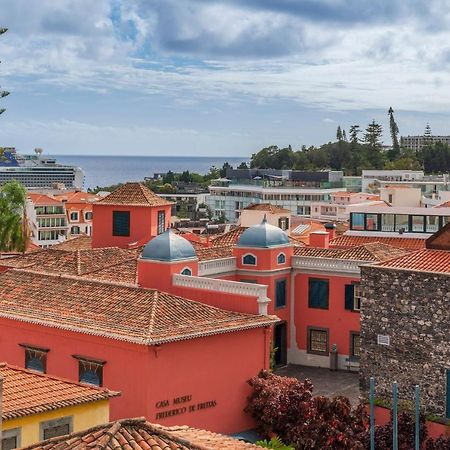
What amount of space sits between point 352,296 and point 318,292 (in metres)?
1.49

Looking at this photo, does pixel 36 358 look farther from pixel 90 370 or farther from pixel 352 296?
pixel 352 296

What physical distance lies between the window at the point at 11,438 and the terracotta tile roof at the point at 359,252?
66.0 feet

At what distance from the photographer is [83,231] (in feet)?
293

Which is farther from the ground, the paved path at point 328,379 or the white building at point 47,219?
the white building at point 47,219

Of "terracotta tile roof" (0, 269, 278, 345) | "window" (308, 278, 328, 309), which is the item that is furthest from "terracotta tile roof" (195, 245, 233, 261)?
"terracotta tile roof" (0, 269, 278, 345)

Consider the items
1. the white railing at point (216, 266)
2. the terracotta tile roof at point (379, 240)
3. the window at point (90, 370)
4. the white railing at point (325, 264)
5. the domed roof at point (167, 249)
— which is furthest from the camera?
the terracotta tile roof at point (379, 240)

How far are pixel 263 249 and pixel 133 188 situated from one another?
27.3 ft

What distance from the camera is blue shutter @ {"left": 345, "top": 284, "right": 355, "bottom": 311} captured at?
3488 cm

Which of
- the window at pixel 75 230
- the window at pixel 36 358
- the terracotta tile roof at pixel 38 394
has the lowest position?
the window at pixel 75 230

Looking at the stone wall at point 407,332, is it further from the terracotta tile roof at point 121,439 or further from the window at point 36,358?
the terracotta tile roof at point 121,439

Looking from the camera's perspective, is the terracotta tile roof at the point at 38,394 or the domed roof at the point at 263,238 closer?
the terracotta tile roof at the point at 38,394

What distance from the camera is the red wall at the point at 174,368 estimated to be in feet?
77.9

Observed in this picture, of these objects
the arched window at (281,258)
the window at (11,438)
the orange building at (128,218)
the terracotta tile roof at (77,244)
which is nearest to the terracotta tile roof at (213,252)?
the arched window at (281,258)

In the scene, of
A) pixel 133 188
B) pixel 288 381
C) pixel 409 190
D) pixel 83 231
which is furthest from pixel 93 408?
pixel 83 231
